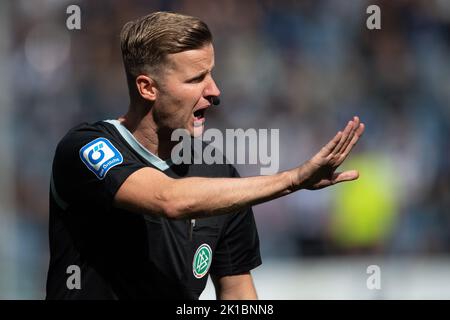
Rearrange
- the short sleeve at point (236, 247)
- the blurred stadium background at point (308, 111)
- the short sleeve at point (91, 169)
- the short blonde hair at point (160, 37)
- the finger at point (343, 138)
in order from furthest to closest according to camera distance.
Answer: the blurred stadium background at point (308, 111)
the short sleeve at point (236, 247)
the short blonde hair at point (160, 37)
the short sleeve at point (91, 169)
the finger at point (343, 138)

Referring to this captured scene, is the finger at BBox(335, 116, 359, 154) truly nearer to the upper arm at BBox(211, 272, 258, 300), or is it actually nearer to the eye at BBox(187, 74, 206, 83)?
the eye at BBox(187, 74, 206, 83)

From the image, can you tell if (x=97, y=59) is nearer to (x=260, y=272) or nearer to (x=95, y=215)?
(x=260, y=272)

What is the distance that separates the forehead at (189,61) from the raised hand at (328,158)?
2.44 feet

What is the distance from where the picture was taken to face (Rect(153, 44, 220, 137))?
11.1ft

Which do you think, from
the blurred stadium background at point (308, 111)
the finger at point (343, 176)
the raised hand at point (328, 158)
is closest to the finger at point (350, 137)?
the raised hand at point (328, 158)

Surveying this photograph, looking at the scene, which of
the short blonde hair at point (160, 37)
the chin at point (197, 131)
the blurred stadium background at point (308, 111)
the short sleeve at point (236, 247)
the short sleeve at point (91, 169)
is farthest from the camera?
the blurred stadium background at point (308, 111)

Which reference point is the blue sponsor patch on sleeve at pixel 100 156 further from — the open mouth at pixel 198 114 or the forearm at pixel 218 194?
the open mouth at pixel 198 114

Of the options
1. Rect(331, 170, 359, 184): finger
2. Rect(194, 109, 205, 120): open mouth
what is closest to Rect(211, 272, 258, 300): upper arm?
Rect(194, 109, 205, 120): open mouth

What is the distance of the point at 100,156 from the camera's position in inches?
124

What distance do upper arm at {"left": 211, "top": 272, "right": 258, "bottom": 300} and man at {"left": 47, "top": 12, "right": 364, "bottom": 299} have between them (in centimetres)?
11

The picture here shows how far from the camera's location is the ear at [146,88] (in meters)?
3.41

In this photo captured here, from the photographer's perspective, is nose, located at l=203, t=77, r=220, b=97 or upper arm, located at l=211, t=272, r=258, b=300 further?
upper arm, located at l=211, t=272, r=258, b=300

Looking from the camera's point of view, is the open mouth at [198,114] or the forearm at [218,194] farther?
the open mouth at [198,114]

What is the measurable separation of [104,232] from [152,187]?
34 centimetres
